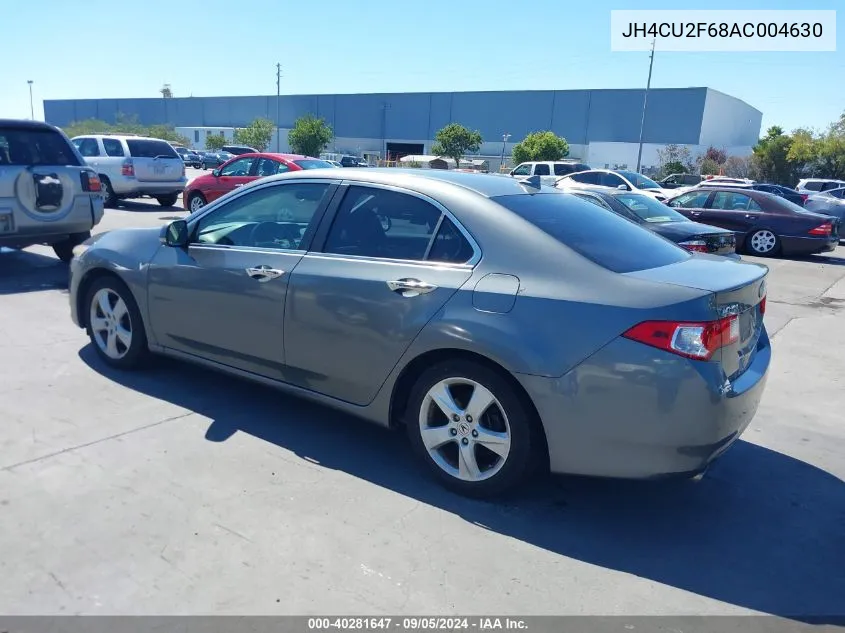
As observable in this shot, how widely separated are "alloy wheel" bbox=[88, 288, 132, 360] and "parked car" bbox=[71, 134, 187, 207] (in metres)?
12.8

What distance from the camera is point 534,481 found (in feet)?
12.6

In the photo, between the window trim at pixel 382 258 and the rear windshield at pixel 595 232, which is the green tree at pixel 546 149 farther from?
the window trim at pixel 382 258

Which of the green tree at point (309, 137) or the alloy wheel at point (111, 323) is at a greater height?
the green tree at point (309, 137)

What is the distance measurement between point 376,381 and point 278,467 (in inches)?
29.5

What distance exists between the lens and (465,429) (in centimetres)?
347

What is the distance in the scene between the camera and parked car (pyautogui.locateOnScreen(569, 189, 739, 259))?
10.2 m

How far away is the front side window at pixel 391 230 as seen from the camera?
3648 mm

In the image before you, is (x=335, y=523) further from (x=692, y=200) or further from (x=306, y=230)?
(x=692, y=200)

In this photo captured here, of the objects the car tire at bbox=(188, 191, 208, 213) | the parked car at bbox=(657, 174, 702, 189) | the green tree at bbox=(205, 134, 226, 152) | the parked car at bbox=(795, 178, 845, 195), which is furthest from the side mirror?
the green tree at bbox=(205, 134, 226, 152)

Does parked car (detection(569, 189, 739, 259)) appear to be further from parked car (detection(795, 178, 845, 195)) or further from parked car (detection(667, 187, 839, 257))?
parked car (detection(795, 178, 845, 195))

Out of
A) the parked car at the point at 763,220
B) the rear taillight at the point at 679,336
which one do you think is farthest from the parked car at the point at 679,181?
the rear taillight at the point at 679,336

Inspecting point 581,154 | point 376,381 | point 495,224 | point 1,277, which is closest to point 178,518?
point 376,381

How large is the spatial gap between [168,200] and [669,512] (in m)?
17.0

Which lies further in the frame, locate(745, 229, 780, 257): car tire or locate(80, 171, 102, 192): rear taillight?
locate(745, 229, 780, 257): car tire
